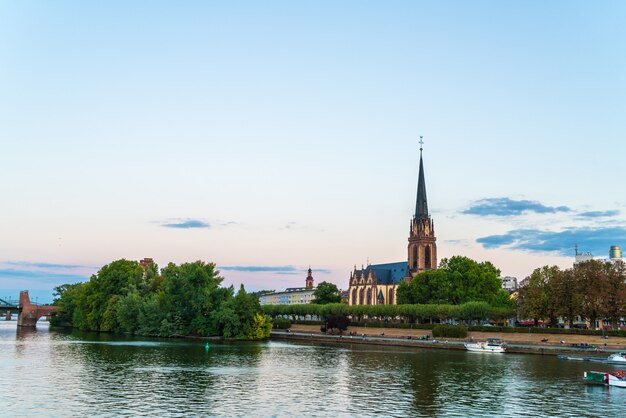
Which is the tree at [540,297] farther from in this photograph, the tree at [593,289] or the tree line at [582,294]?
the tree at [593,289]

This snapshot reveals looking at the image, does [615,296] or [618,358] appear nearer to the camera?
[618,358]

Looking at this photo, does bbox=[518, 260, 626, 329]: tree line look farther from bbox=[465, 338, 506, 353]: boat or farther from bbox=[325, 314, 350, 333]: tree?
bbox=[325, 314, 350, 333]: tree

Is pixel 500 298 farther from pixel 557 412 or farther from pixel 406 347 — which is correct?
pixel 557 412

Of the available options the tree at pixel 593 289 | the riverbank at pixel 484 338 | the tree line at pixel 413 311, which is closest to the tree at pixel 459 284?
the tree line at pixel 413 311

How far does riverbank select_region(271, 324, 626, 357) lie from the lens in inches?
3745

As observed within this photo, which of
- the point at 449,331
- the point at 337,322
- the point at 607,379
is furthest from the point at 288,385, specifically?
the point at 337,322

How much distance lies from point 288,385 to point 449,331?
6738 cm

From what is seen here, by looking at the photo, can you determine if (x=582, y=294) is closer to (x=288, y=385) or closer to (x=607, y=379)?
(x=607, y=379)

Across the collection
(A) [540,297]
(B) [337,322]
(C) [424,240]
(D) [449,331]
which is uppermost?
(C) [424,240]

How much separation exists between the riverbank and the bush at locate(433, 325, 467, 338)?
1.34 metres

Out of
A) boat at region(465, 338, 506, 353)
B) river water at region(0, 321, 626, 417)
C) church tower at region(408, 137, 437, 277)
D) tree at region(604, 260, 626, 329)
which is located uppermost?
church tower at region(408, 137, 437, 277)

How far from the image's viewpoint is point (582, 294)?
101812 millimetres

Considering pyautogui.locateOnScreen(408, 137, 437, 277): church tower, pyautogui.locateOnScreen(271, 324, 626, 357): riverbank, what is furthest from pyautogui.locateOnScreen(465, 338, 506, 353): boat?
pyautogui.locateOnScreen(408, 137, 437, 277): church tower

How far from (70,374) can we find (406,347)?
6416 cm
